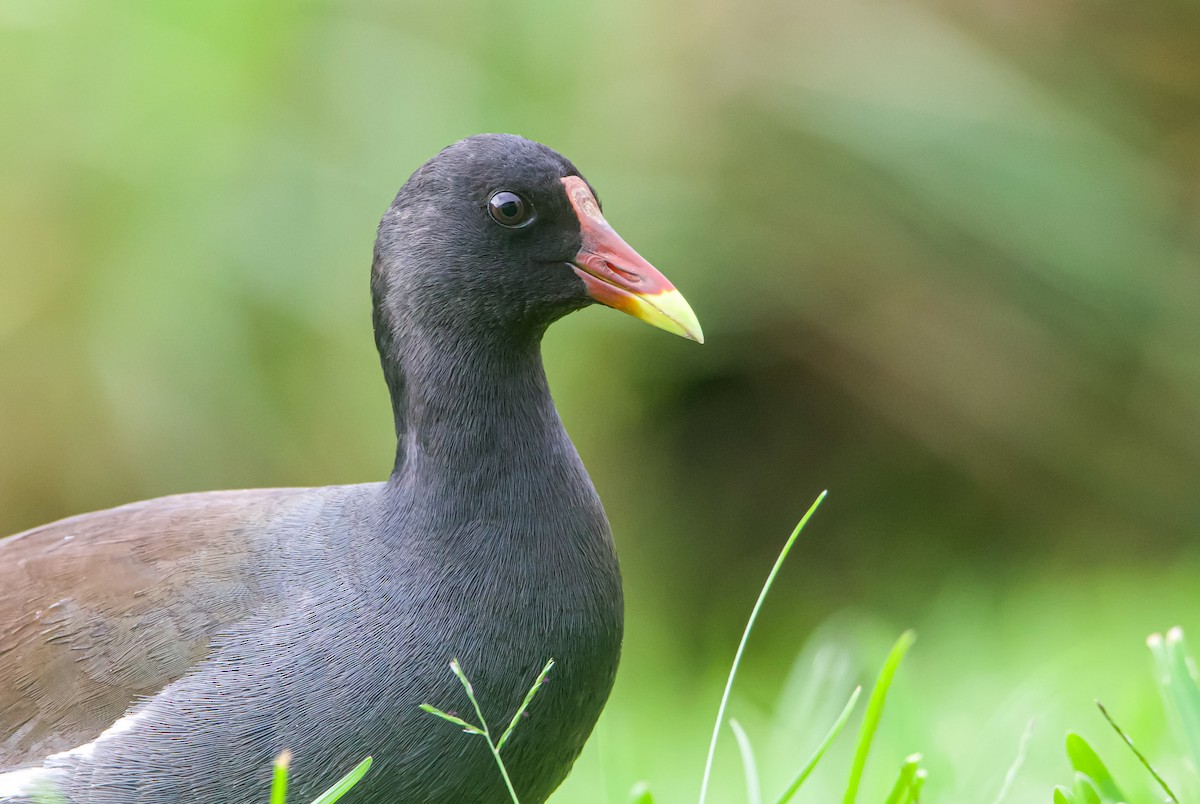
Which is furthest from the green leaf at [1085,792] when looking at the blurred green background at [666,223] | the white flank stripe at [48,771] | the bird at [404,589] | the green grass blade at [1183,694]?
the blurred green background at [666,223]

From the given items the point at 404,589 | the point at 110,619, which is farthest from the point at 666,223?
the point at 110,619

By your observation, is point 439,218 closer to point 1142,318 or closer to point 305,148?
point 305,148

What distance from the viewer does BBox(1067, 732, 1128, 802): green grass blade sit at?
1.68m

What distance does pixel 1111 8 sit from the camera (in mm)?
3445

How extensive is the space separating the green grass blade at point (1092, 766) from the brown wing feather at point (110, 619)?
1.07 metres

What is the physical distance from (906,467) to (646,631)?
0.84 m

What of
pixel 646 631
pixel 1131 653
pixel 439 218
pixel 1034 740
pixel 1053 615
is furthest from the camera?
pixel 646 631

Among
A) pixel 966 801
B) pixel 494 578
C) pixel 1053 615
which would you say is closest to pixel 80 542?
pixel 494 578

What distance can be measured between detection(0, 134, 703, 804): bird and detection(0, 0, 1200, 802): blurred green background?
1.42 metres

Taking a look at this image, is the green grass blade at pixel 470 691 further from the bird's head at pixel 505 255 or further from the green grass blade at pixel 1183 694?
the green grass blade at pixel 1183 694

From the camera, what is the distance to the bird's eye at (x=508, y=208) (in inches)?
76.5

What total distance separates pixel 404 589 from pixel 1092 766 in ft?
2.94

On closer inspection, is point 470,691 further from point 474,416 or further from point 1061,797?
point 1061,797

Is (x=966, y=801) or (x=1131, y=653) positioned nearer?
(x=966, y=801)
